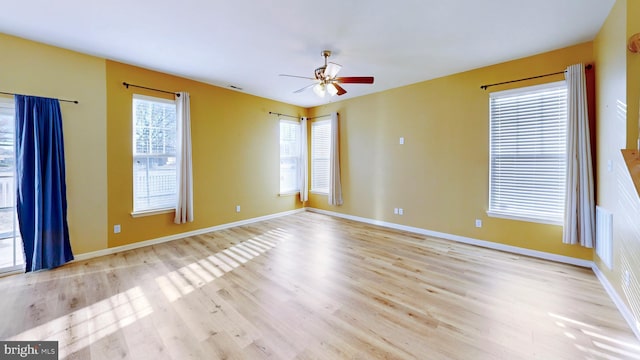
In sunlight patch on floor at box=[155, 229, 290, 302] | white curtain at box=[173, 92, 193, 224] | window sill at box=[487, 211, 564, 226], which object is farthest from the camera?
white curtain at box=[173, 92, 193, 224]

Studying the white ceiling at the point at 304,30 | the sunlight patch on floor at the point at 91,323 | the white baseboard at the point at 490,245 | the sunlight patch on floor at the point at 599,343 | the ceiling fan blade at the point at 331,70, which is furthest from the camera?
the white baseboard at the point at 490,245

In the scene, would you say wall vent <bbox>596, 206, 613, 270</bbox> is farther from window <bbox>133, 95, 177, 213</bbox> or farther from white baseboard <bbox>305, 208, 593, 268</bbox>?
window <bbox>133, 95, 177, 213</bbox>

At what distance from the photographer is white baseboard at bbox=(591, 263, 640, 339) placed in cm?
195

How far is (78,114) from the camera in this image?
131 inches

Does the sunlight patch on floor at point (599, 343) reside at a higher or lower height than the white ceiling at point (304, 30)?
lower

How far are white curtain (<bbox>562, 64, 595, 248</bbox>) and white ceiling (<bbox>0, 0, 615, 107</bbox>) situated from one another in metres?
0.57

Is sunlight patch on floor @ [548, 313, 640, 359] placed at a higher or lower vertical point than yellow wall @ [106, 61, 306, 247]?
lower

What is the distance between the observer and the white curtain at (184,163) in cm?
416

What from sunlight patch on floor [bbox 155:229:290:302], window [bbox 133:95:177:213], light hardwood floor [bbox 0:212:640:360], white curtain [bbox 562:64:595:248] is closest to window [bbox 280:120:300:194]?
sunlight patch on floor [bbox 155:229:290:302]

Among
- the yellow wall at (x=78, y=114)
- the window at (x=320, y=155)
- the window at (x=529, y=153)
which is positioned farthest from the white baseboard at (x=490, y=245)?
the yellow wall at (x=78, y=114)

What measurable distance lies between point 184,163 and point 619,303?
18.0ft

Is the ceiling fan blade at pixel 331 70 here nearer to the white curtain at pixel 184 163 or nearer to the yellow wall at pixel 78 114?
the white curtain at pixel 184 163

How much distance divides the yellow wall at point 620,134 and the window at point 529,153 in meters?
0.44

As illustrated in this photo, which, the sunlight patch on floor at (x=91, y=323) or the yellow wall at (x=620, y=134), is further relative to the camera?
the yellow wall at (x=620, y=134)
